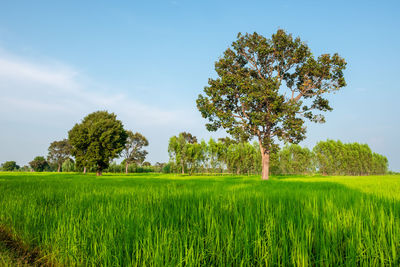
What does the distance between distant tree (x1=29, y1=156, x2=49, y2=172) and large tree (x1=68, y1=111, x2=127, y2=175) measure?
63.2 m

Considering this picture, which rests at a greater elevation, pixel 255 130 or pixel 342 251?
pixel 255 130

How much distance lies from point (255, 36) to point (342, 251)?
23926mm

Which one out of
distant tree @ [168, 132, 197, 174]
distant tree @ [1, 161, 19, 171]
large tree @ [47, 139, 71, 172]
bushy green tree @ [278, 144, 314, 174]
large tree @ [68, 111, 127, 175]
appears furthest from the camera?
distant tree @ [1, 161, 19, 171]

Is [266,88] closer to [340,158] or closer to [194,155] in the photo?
[194,155]

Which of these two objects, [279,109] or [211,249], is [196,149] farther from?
[211,249]

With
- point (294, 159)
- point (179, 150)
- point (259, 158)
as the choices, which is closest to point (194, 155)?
point (179, 150)

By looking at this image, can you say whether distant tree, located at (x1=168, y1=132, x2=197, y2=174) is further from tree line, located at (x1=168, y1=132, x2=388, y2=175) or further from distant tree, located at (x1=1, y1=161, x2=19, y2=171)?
distant tree, located at (x1=1, y1=161, x2=19, y2=171)

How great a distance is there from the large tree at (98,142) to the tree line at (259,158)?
55.4 ft

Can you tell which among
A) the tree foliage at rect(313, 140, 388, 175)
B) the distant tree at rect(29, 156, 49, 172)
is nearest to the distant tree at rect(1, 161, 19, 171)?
the distant tree at rect(29, 156, 49, 172)

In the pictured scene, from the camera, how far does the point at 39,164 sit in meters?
84.7

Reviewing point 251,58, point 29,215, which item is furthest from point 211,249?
point 251,58

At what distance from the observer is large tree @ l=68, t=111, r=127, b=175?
1431 inches

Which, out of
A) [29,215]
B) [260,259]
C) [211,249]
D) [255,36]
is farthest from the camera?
[255,36]

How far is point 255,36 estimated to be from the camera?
854 inches
